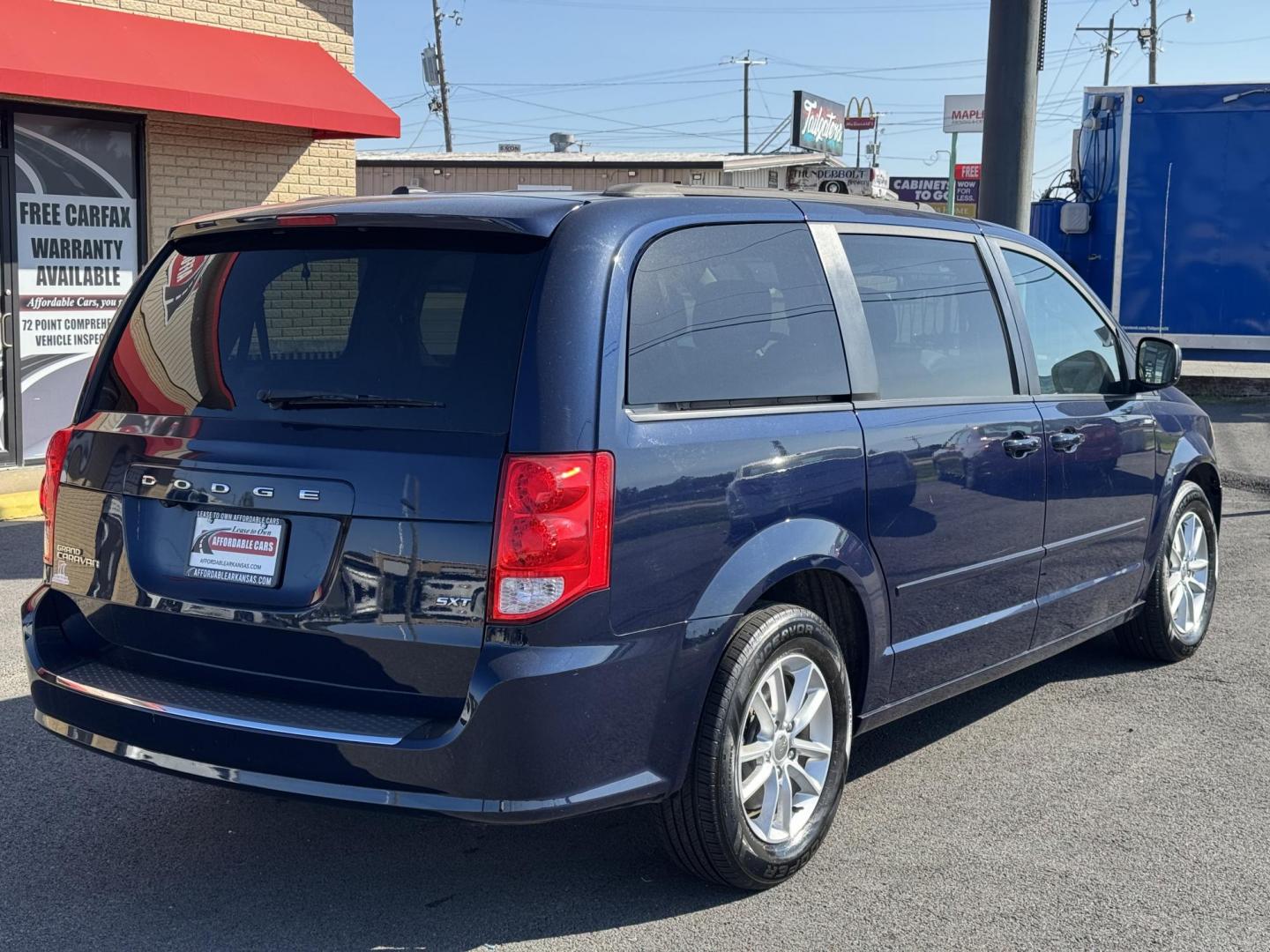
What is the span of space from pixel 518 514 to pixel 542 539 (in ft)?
0.25

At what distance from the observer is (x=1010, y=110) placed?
34.8 ft

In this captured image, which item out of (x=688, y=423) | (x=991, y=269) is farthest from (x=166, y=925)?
(x=991, y=269)

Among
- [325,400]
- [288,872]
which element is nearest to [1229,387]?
[288,872]

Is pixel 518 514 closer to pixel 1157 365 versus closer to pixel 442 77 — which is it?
pixel 1157 365

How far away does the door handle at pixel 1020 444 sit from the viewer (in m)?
4.82

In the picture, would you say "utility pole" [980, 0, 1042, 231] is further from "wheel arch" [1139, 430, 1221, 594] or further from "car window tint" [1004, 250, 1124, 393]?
"car window tint" [1004, 250, 1124, 393]

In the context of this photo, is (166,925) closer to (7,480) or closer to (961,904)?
(961,904)

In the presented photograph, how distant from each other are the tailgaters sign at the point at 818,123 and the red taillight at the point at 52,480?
41.6 metres

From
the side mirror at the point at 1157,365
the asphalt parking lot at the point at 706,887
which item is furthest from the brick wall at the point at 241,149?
the side mirror at the point at 1157,365

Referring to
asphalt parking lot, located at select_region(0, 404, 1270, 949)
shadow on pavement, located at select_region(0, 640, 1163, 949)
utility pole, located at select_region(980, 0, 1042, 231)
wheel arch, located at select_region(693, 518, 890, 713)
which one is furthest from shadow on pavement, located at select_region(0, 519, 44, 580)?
utility pole, located at select_region(980, 0, 1042, 231)

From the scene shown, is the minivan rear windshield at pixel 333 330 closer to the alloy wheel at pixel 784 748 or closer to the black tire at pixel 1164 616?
the alloy wheel at pixel 784 748

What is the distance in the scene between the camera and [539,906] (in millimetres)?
3803

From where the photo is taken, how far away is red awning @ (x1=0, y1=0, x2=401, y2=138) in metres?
10.8

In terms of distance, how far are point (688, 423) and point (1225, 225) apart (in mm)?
14525
